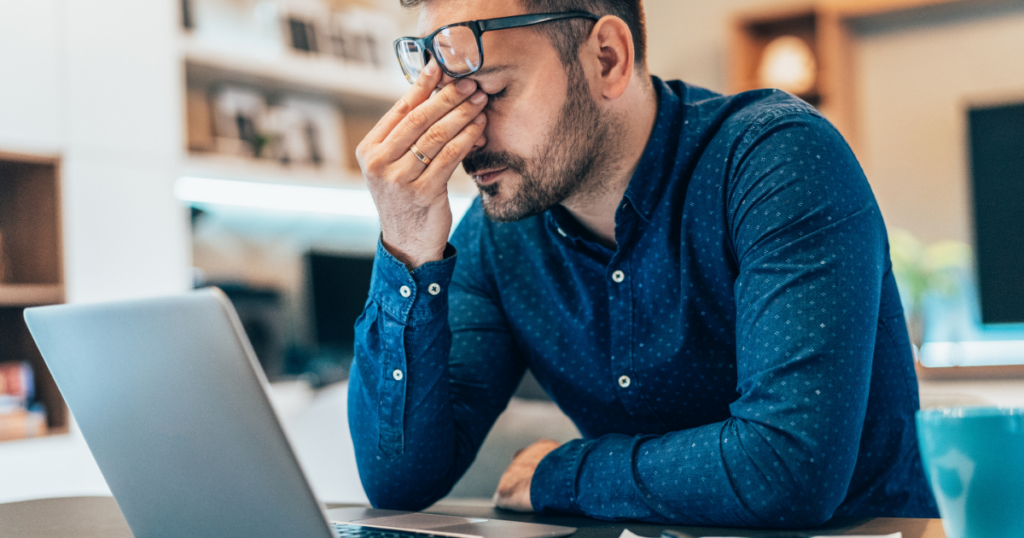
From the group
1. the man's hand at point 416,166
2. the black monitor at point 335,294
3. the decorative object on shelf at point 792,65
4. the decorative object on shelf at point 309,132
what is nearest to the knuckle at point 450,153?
the man's hand at point 416,166

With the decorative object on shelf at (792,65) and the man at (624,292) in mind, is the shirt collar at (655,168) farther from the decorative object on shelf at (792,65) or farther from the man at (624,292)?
the decorative object on shelf at (792,65)

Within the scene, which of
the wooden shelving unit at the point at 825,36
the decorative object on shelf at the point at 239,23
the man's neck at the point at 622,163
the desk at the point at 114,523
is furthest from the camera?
the wooden shelving unit at the point at 825,36

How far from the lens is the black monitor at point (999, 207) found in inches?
133

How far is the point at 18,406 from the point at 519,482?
194 centimetres

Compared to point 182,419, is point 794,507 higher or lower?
lower

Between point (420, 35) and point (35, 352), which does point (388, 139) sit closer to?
point (420, 35)

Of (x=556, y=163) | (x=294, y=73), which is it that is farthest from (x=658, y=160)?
(x=294, y=73)

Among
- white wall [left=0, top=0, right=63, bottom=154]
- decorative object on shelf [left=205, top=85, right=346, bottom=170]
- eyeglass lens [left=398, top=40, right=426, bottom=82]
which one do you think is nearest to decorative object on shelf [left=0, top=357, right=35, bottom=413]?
white wall [left=0, top=0, right=63, bottom=154]

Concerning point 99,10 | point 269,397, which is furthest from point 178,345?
point 99,10

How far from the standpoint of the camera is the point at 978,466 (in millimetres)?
514

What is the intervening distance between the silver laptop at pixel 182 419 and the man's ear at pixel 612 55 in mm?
623

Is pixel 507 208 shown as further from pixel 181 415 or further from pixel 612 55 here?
pixel 181 415

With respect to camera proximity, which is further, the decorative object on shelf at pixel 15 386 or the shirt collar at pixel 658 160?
the decorative object on shelf at pixel 15 386

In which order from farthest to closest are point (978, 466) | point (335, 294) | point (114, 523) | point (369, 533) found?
point (335, 294) → point (114, 523) → point (369, 533) → point (978, 466)
